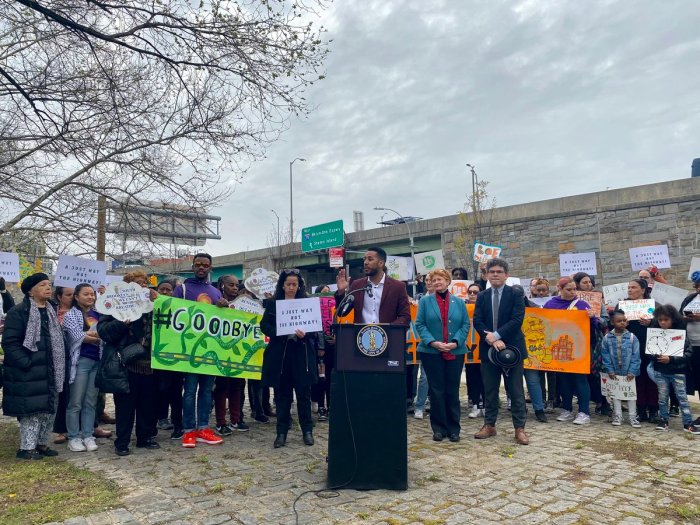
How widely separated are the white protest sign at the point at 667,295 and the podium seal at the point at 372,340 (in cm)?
554

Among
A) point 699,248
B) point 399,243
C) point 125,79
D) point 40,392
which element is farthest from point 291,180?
point 40,392

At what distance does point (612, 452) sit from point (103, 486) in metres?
5.02

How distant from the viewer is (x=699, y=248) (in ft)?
56.0

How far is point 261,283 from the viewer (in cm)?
695

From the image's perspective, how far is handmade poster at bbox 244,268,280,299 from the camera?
22.6ft

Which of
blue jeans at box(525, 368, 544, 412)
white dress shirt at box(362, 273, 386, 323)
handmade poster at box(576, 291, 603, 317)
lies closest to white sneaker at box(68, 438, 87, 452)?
white dress shirt at box(362, 273, 386, 323)

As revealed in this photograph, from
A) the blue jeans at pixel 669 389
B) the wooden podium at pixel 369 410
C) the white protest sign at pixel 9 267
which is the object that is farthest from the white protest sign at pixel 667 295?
the white protest sign at pixel 9 267

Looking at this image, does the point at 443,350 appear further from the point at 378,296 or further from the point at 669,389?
the point at 669,389

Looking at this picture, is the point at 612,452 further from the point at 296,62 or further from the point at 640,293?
the point at 296,62

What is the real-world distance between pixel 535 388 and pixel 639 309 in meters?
1.84

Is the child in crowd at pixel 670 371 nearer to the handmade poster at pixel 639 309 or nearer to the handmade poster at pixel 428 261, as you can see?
the handmade poster at pixel 639 309

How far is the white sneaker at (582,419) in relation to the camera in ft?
23.2

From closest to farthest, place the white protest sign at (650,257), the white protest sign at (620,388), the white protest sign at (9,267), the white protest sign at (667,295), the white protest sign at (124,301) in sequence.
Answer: the white protest sign at (124,301) → the white protest sign at (620,388) → the white protest sign at (9,267) → the white protest sign at (667,295) → the white protest sign at (650,257)

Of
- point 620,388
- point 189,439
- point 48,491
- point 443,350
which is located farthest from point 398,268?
point 48,491
